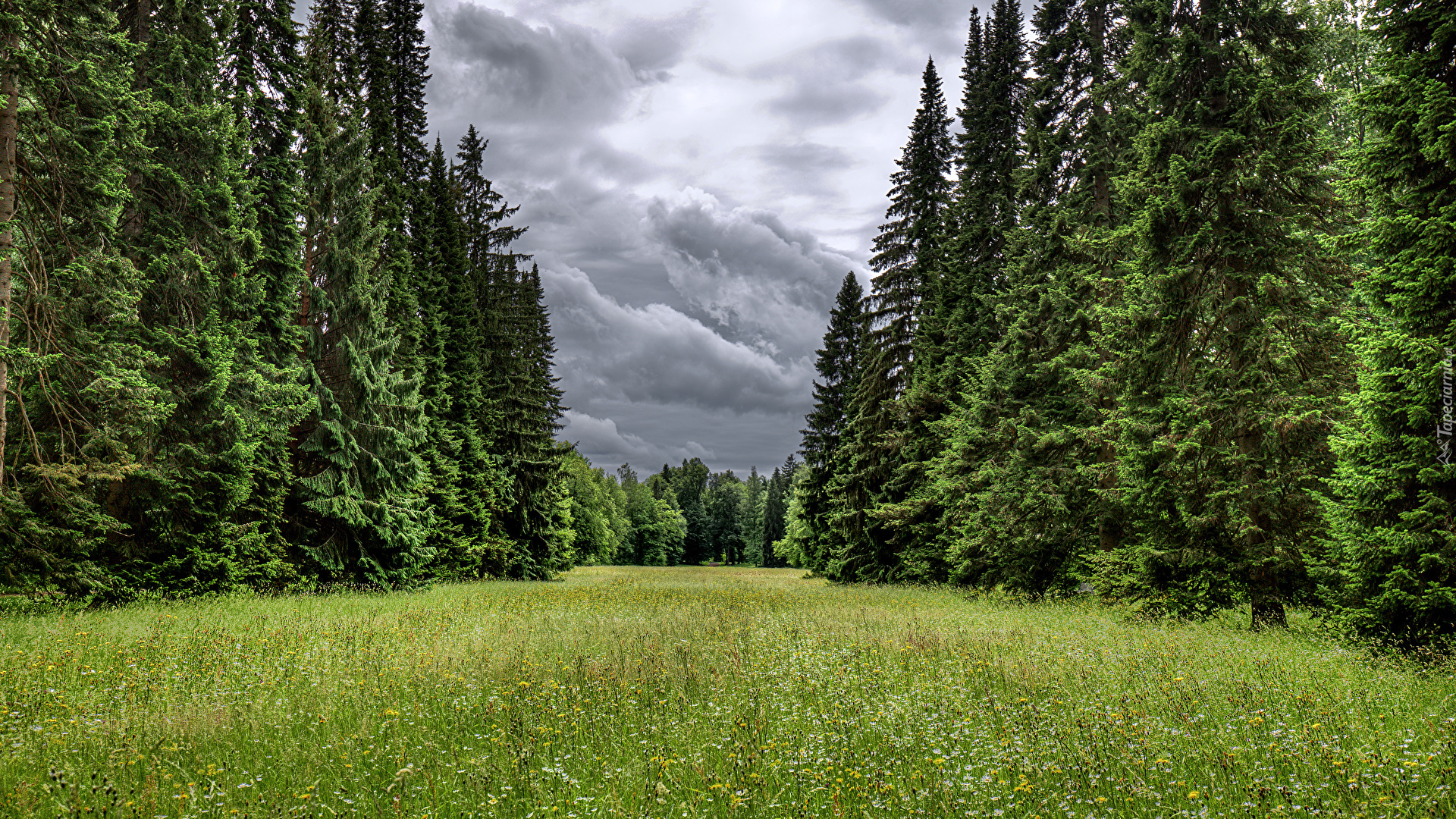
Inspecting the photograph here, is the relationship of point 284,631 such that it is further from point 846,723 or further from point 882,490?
point 882,490

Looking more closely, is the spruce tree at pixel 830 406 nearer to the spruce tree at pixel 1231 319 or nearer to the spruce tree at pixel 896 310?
the spruce tree at pixel 896 310

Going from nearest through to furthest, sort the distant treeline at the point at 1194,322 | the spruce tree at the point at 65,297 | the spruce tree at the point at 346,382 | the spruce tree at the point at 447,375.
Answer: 1. the distant treeline at the point at 1194,322
2. the spruce tree at the point at 65,297
3. the spruce tree at the point at 346,382
4. the spruce tree at the point at 447,375

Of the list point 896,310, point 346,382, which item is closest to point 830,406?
point 896,310

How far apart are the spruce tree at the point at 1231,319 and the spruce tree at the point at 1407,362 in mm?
2202

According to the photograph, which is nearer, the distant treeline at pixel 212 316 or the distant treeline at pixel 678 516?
the distant treeline at pixel 212 316

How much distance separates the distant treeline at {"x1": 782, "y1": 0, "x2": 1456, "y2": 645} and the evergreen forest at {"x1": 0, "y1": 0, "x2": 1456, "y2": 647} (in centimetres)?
7

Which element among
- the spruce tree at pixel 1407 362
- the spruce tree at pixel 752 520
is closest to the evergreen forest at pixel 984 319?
the spruce tree at pixel 1407 362

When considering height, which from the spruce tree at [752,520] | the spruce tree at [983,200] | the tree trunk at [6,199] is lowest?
the spruce tree at [752,520]

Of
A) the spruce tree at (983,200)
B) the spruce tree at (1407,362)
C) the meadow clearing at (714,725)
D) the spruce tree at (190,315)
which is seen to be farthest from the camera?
the spruce tree at (983,200)

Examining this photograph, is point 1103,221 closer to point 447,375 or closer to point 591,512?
point 447,375

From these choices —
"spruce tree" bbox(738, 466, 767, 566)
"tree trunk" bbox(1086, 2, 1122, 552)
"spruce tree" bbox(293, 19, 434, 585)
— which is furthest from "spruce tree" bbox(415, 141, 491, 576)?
"spruce tree" bbox(738, 466, 767, 566)

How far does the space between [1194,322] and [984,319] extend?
8759 millimetres

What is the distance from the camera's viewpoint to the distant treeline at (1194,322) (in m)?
8.31

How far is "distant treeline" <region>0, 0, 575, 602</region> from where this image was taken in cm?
1176
